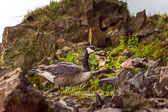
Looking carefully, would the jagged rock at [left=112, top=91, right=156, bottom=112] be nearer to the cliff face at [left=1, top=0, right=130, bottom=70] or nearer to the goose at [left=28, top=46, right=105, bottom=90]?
the goose at [left=28, top=46, right=105, bottom=90]

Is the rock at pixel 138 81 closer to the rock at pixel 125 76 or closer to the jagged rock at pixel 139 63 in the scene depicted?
the rock at pixel 125 76

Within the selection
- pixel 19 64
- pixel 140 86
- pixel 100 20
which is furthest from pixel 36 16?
pixel 140 86

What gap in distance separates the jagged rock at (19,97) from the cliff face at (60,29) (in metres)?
6.90

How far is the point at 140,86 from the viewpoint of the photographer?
18.6 ft

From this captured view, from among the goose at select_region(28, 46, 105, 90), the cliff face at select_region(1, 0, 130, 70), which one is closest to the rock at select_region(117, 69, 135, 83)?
the goose at select_region(28, 46, 105, 90)

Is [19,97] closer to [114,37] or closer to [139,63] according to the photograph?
[139,63]

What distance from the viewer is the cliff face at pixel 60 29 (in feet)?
36.6

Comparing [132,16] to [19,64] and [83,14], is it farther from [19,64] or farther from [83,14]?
[19,64]

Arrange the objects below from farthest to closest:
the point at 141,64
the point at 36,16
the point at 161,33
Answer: the point at 36,16, the point at 161,33, the point at 141,64

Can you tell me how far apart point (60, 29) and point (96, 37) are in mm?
2704

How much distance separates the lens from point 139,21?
14.6m

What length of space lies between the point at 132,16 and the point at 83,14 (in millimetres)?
4286

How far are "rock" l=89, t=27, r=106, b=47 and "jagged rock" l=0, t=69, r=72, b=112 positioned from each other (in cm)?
932

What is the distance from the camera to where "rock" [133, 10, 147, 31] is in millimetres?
14492
